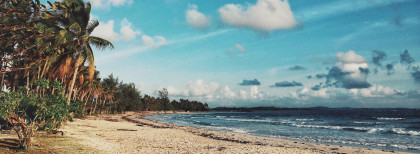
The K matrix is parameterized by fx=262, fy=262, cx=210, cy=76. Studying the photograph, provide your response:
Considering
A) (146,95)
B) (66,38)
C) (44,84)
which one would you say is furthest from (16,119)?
(146,95)

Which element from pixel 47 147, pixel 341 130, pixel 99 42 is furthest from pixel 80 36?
pixel 341 130

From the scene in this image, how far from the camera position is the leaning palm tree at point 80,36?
18438 millimetres

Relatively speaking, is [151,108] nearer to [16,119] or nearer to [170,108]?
[170,108]

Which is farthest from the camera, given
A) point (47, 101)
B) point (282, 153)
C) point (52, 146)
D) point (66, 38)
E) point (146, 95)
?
point (146, 95)

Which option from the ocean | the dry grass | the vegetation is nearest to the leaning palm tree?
the vegetation

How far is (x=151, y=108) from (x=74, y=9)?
109 meters

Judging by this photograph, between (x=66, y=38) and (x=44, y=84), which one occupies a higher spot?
(x=66, y=38)

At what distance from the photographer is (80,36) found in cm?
1930

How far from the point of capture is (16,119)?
9609 millimetres

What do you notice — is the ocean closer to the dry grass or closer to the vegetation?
the dry grass

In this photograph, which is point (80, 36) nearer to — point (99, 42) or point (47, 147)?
point (99, 42)

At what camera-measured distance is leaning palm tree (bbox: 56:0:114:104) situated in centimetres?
1844

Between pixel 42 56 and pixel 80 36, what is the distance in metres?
2.83

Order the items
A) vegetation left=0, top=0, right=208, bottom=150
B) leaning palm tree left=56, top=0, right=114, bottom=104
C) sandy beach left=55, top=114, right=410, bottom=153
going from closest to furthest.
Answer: vegetation left=0, top=0, right=208, bottom=150
sandy beach left=55, top=114, right=410, bottom=153
leaning palm tree left=56, top=0, right=114, bottom=104
